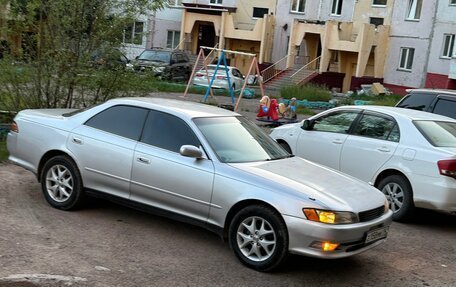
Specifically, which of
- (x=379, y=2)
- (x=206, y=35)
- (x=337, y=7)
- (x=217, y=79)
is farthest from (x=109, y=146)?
(x=206, y=35)

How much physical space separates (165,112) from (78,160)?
3.85ft

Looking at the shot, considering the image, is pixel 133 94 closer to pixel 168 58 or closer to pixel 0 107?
pixel 0 107

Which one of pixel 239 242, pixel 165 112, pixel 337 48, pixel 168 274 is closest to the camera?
pixel 168 274

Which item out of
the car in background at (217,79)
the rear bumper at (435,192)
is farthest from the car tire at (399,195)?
the car in background at (217,79)

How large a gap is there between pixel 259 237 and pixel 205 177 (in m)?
0.83

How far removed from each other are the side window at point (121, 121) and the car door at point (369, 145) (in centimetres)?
345

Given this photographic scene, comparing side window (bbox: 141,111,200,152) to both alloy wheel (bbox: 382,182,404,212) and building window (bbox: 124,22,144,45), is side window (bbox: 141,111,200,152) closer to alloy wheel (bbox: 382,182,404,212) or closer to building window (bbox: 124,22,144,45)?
alloy wheel (bbox: 382,182,404,212)

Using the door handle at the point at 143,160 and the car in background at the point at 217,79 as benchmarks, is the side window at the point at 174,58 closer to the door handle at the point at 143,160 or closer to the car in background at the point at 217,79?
the car in background at the point at 217,79

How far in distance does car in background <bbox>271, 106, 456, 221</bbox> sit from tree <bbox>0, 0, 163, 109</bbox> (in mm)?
3885

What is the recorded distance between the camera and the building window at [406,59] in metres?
33.9

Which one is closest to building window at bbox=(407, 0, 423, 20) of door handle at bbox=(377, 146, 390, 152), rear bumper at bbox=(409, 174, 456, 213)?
door handle at bbox=(377, 146, 390, 152)

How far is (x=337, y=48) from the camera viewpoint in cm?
3469

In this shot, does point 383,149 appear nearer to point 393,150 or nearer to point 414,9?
point 393,150

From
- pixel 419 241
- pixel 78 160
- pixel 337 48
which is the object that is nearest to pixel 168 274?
pixel 78 160
